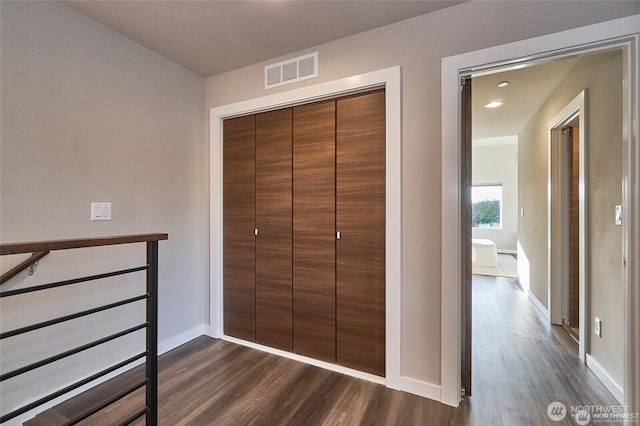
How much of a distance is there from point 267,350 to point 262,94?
2.34 metres

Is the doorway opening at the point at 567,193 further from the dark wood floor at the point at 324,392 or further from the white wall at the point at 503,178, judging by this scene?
the white wall at the point at 503,178

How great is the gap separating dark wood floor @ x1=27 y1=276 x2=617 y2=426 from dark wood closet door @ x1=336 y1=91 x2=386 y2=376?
0.27m

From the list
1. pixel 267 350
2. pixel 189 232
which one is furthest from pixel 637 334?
pixel 189 232

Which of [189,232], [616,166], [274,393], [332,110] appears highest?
[332,110]

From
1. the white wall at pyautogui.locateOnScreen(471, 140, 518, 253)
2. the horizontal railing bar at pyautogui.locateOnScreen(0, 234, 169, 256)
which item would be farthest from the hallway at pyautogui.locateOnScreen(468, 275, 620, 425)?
the white wall at pyautogui.locateOnScreen(471, 140, 518, 253)

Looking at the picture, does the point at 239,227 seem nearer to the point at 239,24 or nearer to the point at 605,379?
the point at 239,24

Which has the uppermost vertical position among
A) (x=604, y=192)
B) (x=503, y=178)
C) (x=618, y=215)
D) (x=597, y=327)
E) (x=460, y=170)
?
(x=503, y=178)

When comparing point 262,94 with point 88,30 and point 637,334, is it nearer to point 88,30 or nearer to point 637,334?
point 88,30

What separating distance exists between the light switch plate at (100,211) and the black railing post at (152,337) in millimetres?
979

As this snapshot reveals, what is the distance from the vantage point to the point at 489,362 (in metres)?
2.28

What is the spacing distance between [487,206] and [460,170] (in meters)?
7.39

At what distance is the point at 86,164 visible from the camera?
1.95m
